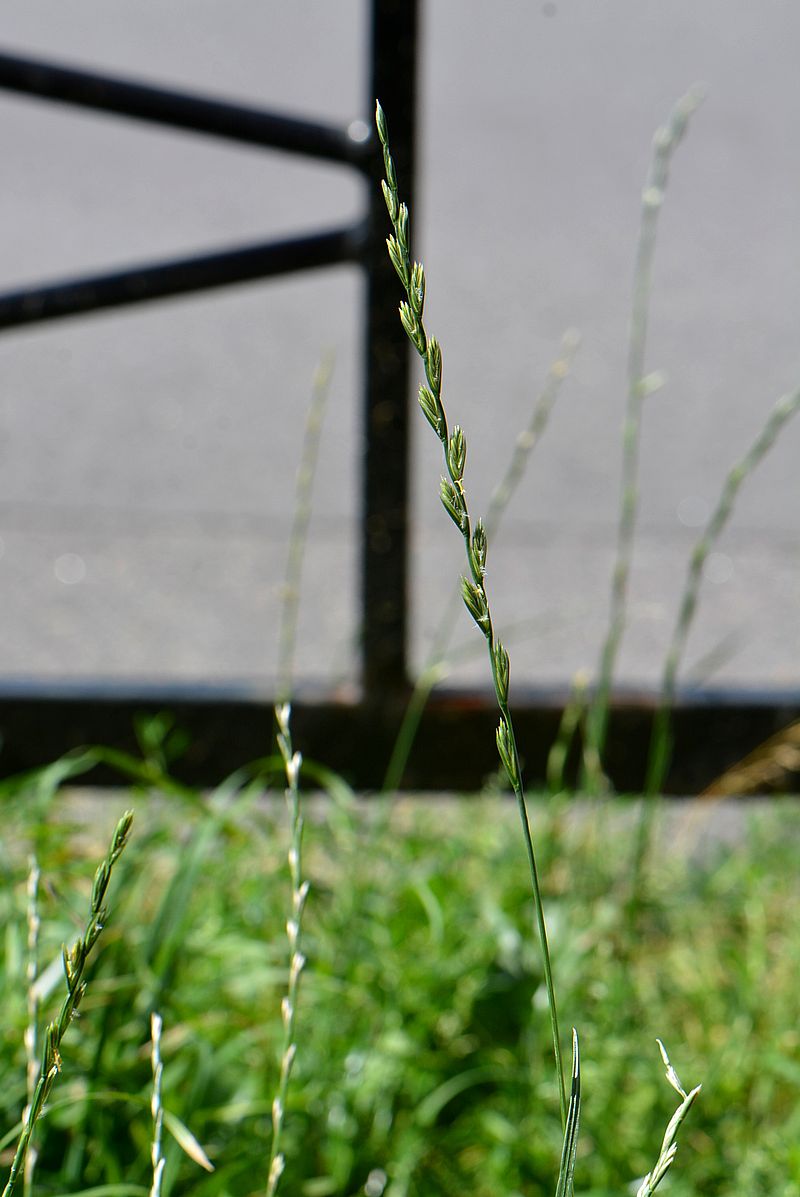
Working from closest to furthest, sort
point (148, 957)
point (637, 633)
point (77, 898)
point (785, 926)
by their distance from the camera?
point (148, 957) < point (77, 898) < point (785, 926) < point (637, 633)

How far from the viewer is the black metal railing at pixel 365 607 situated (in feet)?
4.64

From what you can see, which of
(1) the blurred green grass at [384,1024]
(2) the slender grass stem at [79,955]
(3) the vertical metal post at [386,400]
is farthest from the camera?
(3) the vertical metal post at [386,400]

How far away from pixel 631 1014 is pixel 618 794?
1.72 ft

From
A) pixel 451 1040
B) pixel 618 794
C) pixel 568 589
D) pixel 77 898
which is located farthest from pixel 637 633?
pixel 77 898

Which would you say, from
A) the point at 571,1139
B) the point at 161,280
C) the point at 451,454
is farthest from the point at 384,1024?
the point at 161,280

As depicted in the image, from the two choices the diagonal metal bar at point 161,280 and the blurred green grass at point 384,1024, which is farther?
the diagonal metal bar at point 161,280

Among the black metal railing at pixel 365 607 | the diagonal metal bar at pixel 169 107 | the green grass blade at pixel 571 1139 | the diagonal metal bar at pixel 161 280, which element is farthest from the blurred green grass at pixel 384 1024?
the diagonal metal bar at pixel 169 107

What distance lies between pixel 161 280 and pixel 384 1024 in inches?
34.1

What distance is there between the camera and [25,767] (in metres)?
1.49

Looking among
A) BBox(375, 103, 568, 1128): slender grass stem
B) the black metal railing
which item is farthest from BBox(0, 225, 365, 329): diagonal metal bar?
BBox(375, 103, 568, 1128): slender grass stem

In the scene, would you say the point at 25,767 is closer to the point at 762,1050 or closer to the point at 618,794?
the point at 618,794

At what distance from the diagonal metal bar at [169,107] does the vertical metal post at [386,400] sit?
55mm

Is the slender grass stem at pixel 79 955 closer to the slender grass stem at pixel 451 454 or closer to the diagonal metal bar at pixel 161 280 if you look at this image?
the slender grass stem at pixel 451 454

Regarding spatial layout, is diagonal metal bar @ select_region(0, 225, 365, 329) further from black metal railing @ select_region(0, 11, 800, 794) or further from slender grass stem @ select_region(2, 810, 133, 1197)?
slender grass stem @ select_region(2, 810, 133, 1197)
